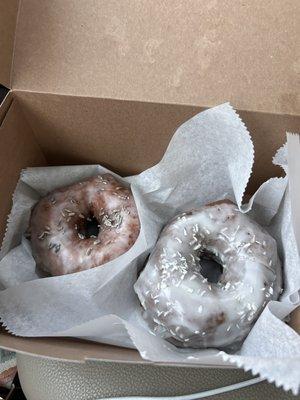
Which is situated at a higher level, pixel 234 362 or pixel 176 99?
pixel 176 99

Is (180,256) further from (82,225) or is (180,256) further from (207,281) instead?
(82,225)

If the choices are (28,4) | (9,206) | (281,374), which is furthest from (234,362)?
(28,4)

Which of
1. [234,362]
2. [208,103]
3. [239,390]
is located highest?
[208,103]

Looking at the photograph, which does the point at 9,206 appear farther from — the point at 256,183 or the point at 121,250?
the point at 256,183

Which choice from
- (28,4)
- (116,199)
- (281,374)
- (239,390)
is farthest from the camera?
(116,199)

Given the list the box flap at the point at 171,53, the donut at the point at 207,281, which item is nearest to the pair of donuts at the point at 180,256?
the donut at the point at 207,281

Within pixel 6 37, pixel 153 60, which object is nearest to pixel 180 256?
pixel 153 60

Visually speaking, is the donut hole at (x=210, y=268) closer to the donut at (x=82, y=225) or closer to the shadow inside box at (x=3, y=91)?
the donut at (x=82, y=225)
